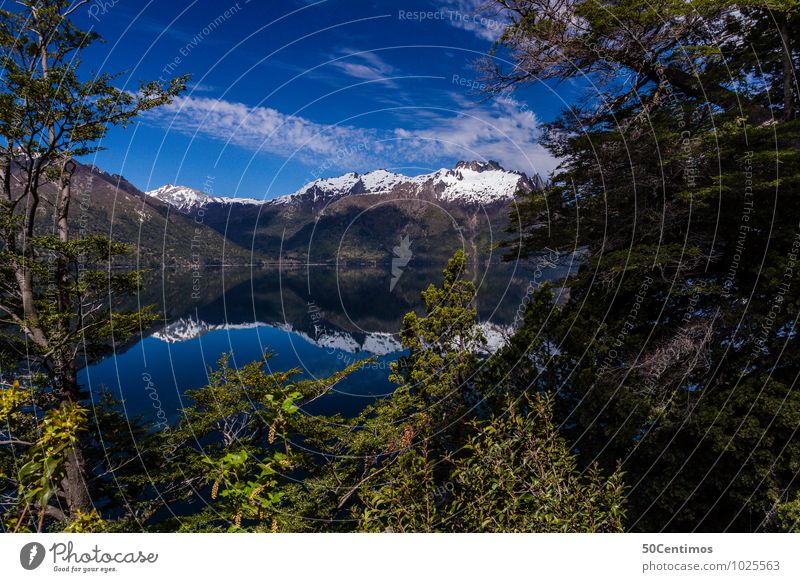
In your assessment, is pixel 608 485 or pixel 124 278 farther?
pixel 124 278

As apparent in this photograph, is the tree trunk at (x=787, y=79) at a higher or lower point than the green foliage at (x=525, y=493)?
higher

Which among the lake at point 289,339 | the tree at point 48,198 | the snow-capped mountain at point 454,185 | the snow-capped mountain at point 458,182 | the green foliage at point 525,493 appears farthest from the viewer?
the lake at point 289,339

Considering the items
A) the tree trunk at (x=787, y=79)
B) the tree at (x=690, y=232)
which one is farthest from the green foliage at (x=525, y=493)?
the tree trunk at (x=787, y=79)

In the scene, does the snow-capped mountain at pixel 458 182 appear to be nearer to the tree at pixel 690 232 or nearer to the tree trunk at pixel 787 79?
the tree at pixel 690 232

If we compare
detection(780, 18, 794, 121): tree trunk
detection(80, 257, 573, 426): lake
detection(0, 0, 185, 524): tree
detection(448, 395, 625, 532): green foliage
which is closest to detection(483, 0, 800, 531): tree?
detection(780, 18, 794, 121): tree trunk

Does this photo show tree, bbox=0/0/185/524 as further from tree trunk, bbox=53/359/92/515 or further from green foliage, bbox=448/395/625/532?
green foliage, bbox=448/395/625/532

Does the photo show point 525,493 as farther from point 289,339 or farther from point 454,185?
point 289,339
